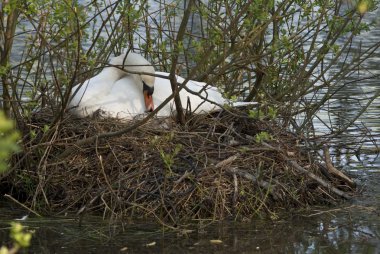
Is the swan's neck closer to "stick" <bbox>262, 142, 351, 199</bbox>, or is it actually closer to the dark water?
the dark water

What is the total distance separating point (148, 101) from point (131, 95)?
167mm

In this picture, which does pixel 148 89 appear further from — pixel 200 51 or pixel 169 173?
pixel 169 173

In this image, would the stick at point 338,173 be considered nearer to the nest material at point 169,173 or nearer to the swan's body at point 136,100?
the nest material at point 169,173

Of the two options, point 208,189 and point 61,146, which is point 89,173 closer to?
point 61,146

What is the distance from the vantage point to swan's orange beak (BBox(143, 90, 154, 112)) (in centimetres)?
744

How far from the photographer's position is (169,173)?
6.12m

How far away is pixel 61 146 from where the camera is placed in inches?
270

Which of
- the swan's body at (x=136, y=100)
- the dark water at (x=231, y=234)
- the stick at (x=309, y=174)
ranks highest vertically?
the swan's body at (x=136, y=100)

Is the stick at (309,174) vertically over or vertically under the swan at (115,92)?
under

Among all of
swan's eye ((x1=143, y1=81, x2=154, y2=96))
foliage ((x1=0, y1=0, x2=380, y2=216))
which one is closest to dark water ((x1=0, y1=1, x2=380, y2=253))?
foliage ((x1=0, y1=0, x2=380, y2=216))

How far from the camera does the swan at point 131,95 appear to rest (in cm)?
721

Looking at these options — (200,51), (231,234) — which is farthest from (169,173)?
(200,51)

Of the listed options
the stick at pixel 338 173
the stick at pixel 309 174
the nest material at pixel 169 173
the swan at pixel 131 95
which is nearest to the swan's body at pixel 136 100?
the swan at pixel 131 95

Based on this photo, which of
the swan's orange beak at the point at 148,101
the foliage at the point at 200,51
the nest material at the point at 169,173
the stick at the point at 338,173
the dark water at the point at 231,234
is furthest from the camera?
the swan's orange beak at the point at 148,101
